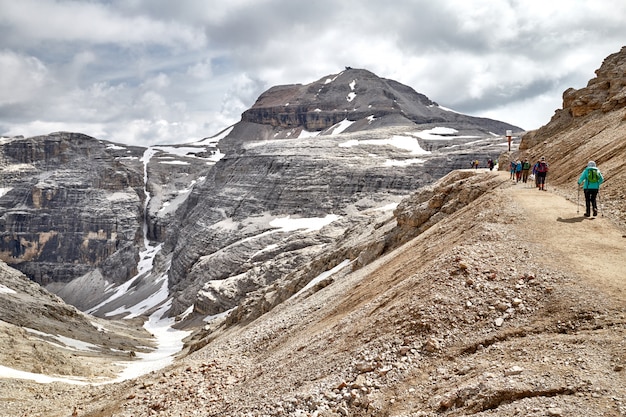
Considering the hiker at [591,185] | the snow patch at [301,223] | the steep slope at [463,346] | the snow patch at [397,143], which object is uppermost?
the snow patch at [397,143]

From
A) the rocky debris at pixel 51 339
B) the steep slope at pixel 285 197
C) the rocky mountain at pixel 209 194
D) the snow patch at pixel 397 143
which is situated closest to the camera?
the rocky debris at pixel 51 339

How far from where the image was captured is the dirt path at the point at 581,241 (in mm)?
9844

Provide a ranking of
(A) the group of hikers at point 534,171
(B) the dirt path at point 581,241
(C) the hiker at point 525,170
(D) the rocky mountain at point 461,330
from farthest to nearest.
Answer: (C) the hiker at point 525,170 < (A) the group of hikers at point 534,171 < (B) the dirt path at point 581,241 < (D) the rocky mountain at point 461,330

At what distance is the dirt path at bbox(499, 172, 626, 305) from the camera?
9844 millimetres

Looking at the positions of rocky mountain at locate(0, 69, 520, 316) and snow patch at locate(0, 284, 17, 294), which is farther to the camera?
rocky mountain at locate(0, 69, 520, 316)

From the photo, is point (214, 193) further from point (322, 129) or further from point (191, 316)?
point (322, 129)

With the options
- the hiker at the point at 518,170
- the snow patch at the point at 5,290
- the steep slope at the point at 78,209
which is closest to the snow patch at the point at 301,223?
the snow patch at the point at 5,290

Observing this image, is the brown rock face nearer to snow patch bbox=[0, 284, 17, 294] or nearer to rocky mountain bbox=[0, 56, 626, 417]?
rocky mountain bbox=[0, 56, 626, 417]

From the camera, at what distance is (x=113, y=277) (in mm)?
128875

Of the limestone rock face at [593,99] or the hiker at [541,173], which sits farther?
the limestone rock face at [593,99]

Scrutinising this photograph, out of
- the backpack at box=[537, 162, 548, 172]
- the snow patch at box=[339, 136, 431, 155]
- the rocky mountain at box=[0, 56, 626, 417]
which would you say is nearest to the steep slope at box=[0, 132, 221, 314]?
the snow patch at box=[339, 136, 431, 155]

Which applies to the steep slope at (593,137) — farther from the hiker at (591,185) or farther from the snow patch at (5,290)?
the snow patch at (5,290)

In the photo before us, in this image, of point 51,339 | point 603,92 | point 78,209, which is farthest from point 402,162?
point 78,209

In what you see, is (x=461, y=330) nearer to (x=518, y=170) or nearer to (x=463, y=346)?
(x=463, y=346)
